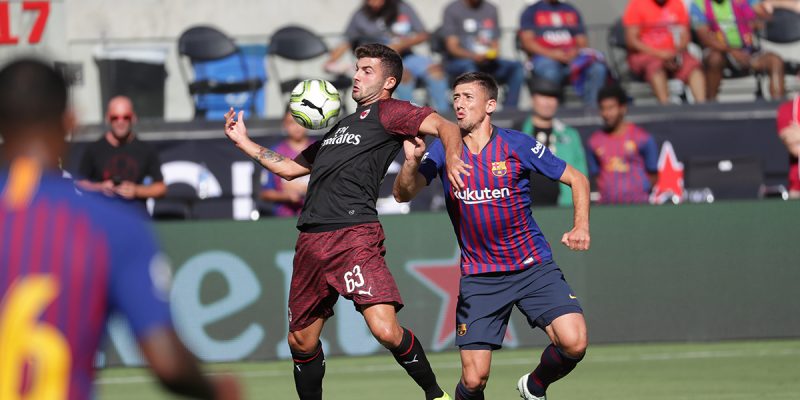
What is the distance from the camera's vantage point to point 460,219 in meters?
7.90

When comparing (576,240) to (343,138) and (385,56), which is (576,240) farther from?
(385,56)

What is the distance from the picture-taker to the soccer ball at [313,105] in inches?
318

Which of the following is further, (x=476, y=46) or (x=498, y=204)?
(x=476, y=46)

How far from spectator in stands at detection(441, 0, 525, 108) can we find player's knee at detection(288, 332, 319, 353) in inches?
282

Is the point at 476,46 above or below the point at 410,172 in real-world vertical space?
below

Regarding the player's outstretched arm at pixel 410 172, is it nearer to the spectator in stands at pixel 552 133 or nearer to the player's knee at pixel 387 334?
the player's knee at pixel 387 334

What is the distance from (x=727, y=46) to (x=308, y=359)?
8981mm

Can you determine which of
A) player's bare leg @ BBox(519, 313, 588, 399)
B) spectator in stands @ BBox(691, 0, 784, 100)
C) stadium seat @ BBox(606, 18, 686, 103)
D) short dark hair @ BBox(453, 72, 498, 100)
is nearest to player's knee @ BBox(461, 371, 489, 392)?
player's bare leg @ BBox(519, 313, 588, 399)

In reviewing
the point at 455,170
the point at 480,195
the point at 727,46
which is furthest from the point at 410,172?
the point at 727,46

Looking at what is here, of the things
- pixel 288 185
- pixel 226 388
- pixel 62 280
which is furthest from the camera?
pixel 288 185

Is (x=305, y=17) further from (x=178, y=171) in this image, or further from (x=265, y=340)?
(x=265, y=340)

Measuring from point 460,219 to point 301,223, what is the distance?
3.18 feet

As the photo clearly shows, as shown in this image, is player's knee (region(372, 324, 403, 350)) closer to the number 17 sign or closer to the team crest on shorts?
the team crest on shorts

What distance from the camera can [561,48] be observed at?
14758mm
